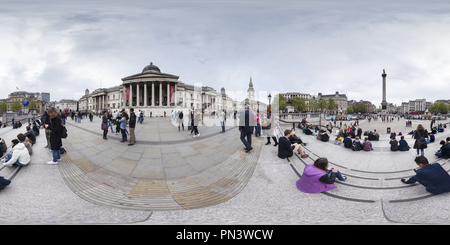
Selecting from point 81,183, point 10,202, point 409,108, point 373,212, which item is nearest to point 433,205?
point 373,212

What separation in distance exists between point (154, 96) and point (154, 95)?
237mm

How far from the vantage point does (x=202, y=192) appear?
3.64 meters

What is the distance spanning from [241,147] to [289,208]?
333cm

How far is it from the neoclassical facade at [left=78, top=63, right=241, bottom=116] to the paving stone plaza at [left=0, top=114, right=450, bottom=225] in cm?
1864

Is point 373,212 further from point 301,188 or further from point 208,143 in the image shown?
point 208,143

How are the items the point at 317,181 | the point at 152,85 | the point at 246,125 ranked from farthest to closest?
the point at 152,85 < the point at 246,125 < the point at 317,181

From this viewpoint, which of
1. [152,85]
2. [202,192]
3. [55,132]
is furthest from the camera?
[152,85]

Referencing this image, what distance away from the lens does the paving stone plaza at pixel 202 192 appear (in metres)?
3.00

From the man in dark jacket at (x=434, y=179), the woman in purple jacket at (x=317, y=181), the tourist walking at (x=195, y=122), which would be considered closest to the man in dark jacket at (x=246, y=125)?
the woman in purple jacket at (x=317, y=181)

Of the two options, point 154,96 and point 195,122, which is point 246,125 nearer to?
point 195,122

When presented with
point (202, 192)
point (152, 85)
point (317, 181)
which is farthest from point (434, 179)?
point (152, 85)

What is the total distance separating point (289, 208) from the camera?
128 inches

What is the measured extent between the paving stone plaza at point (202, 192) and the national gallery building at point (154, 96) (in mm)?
15947

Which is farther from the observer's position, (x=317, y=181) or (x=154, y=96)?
(x=154, y=96)
